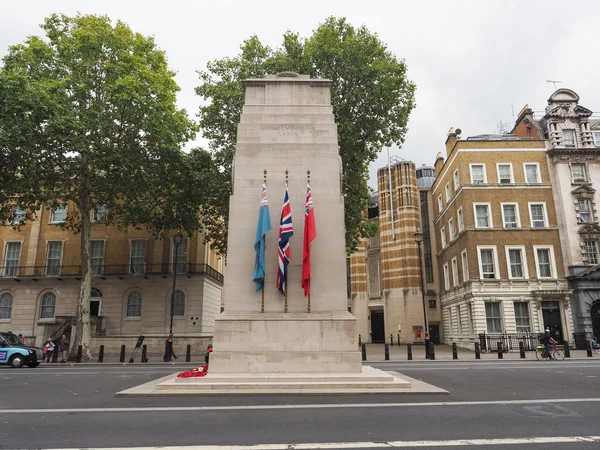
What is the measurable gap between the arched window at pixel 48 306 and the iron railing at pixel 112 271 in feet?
5.00

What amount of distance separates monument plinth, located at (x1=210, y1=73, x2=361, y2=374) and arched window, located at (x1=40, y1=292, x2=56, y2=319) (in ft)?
87.5

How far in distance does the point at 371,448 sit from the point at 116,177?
75.6 feet

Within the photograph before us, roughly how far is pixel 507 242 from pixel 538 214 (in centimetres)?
339

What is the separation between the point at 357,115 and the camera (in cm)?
2538

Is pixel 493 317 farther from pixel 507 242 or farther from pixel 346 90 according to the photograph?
pixel 346 90

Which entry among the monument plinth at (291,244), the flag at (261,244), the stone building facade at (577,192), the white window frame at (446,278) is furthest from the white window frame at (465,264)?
the flag at (261,244)

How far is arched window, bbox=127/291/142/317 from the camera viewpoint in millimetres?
31734

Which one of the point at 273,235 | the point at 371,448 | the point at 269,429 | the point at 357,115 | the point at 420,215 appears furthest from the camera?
the point at 420,215

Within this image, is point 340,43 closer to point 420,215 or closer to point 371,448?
point 371,448

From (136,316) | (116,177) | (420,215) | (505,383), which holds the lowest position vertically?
(505,383)

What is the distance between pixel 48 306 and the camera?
3250cm

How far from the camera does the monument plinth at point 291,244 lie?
1100cm

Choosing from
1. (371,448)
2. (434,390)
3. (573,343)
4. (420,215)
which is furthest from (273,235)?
(420,215)

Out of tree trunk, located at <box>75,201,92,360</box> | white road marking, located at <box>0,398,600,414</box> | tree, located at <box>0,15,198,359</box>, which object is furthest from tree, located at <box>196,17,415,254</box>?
white road marking, located at <box>0,398,600,414</box>
